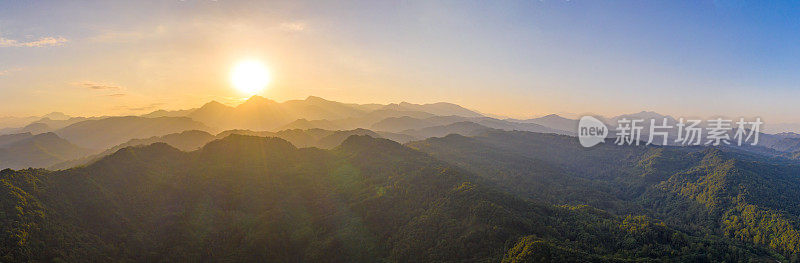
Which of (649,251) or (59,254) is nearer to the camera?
(59,254)

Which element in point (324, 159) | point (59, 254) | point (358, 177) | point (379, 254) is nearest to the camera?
point (59, 254)

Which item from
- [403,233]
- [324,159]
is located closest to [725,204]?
[403,233]

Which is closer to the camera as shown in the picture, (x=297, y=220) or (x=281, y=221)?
(x=281, y=221)

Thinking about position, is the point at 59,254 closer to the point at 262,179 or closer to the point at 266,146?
the point at 262,179

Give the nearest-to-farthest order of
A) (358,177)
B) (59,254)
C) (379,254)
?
(59,254), (379,254), (358,177)

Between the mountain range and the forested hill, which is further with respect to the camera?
the mountain range

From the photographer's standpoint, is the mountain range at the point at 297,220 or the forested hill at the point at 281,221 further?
the mountain range at the point at 297,220

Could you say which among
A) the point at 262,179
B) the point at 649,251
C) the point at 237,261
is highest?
the point at 262,179

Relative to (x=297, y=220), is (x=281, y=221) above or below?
above
